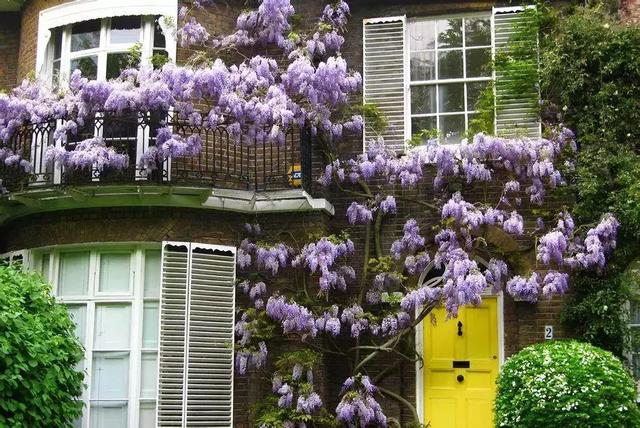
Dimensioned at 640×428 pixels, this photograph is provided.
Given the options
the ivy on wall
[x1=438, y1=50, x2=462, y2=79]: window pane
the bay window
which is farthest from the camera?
[x1=438, y1=50, x2=462, y2=79]: window pane

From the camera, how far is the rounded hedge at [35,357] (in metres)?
9.05

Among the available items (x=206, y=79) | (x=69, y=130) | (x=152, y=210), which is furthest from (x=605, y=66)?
(x=69, y=130)

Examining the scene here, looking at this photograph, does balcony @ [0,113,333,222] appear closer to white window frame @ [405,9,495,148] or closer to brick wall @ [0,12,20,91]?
white window frame @ [405,9,495,148]

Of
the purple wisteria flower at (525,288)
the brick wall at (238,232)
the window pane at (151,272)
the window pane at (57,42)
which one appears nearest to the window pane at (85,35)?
the window pane at (57,42)

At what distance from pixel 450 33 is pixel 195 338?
5.65 meters

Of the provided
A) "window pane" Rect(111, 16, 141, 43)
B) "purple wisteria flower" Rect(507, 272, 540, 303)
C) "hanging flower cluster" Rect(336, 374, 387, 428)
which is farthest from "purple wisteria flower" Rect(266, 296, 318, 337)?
"window pane" Rect(111, 16, 141, 43)

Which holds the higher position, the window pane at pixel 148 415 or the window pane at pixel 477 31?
the window pane at pixel 477 31

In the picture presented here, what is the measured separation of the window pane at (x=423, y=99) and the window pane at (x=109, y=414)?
568cm

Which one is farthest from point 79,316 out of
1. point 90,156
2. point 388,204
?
point 388,204

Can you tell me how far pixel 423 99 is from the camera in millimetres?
12719

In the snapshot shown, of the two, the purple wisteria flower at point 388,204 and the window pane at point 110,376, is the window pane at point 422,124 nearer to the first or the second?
the purple wisteria flower at point 388,204

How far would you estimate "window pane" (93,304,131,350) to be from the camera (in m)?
11.4

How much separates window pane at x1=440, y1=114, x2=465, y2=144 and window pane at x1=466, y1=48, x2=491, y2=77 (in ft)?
2.15

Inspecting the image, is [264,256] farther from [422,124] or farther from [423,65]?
[423,65]
